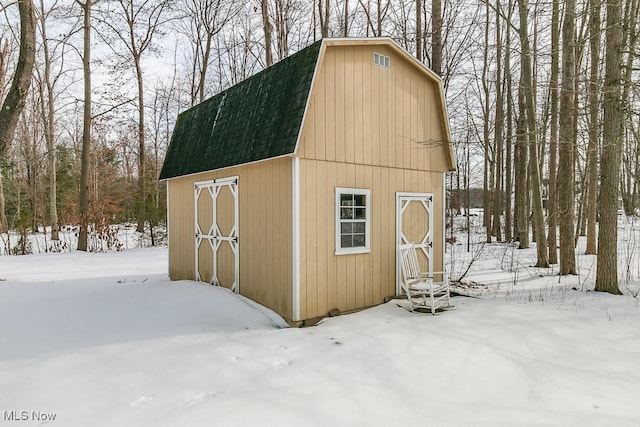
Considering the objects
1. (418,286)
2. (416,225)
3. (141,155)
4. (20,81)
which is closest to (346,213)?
(418,286)

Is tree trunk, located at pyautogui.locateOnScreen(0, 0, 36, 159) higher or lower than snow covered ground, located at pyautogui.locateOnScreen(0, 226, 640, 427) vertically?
higher

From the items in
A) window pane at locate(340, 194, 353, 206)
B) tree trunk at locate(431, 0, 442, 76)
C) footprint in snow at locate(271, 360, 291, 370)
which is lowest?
footprint in snow at locate(271, 360, 291, 370)

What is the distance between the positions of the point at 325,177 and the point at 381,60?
2173 mm

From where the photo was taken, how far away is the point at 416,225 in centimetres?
655

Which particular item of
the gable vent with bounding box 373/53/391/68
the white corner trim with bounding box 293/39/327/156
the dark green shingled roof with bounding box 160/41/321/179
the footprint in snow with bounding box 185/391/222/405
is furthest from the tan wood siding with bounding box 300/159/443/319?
the footprint in snow with bounding box 185/391/222/405

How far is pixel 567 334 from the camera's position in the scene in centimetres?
446

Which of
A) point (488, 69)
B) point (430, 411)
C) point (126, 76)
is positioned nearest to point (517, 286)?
point (430, 411)

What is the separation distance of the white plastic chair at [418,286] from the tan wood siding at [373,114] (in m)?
1.49

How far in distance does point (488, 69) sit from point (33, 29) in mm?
16105

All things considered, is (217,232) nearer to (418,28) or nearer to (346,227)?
(346,227)

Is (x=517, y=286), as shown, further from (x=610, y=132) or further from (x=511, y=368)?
(x=511, y=368)

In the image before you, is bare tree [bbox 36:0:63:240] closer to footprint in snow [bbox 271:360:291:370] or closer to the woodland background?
the woodland background

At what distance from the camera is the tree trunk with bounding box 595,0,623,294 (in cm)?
618

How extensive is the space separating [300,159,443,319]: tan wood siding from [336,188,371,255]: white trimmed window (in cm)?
8
